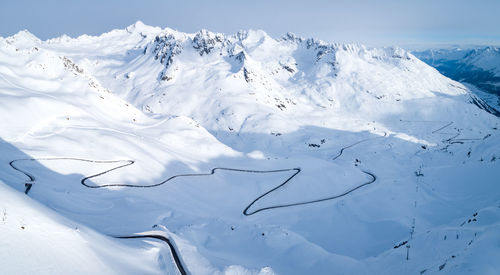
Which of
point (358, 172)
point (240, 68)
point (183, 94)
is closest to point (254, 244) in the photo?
point (358, 172)

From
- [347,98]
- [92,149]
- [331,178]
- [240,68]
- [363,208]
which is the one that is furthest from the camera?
[347,98]

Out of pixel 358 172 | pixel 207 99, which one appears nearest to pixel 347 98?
pixel 207 99

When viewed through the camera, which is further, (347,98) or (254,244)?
(347,98)

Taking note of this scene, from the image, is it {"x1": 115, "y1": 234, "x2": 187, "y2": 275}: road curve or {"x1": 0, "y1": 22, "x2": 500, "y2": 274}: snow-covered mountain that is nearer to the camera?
{"x1": 0, "y1": 22, "x2": 500, "y2": 274}: snow-covered mountain

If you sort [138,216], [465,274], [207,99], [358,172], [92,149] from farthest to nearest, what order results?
[207,99] < [358,172] < [92,149] < [138,216] < [465,274]

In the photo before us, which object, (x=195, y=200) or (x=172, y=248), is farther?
(x=195, y=200)

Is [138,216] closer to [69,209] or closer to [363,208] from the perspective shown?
[69,209]

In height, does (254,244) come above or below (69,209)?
below

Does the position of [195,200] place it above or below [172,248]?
below

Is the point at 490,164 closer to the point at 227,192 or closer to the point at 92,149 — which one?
the point at 227,192

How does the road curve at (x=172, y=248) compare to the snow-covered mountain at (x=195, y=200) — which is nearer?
the snow-covered mountain at (x=195, y=200)
